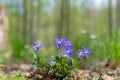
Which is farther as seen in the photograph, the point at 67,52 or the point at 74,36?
the point at 74,36

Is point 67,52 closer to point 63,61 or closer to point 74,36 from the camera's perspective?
point 63,61

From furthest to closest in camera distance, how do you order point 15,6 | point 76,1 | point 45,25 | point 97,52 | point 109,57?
point 45,25 < point 76,1 < point 15,6 < point 97,52 < point 109,57

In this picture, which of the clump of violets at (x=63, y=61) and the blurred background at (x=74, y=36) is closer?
the clump of violets at (x=63, y=61)

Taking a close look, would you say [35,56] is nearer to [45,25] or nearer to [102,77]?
[102,77]

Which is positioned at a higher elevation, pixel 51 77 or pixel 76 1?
pixel 76 1

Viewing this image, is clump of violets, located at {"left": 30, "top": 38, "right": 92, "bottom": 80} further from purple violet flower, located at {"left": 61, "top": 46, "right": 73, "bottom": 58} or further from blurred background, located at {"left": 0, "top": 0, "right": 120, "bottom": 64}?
blurred background, located at {"left": 0, "top": 0, "right": 120, "bottom": 64}

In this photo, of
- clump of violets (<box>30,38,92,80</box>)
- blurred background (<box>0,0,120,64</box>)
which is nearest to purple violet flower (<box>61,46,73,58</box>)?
clump of violets (<box>30,38,92,80</box>)

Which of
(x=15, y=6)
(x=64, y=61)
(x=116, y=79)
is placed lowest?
(x=116, y=79)

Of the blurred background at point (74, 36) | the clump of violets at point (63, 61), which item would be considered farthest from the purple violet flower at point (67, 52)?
the blurred background at point (74, 36)

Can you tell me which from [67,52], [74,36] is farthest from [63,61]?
[74,36]

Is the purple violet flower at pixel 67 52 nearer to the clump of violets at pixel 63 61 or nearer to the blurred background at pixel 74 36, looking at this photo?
the clump of violets at pixel 63 61

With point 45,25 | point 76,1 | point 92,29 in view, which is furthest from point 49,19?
point 76,1
